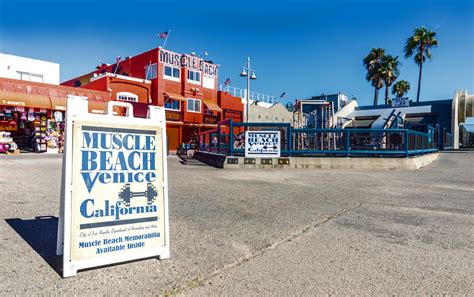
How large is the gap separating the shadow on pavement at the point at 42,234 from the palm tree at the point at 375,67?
4620cm

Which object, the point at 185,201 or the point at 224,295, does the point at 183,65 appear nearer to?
the point at 185,201

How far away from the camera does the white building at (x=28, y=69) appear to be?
1163 inches

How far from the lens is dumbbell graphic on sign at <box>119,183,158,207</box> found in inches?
121

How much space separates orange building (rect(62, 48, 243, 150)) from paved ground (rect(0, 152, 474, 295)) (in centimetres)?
2355

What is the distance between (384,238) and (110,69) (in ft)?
123

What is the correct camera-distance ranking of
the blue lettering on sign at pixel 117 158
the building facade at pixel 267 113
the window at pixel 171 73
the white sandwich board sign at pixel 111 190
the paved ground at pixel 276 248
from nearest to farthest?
1. the paved ground at pixel 276 248
2. the white sandwich board sign at pixel 111 190
3. the blue lettering on sign at pixel 117 158
4. the window at pixel 171 73
5. the building facade at pixel 267 113

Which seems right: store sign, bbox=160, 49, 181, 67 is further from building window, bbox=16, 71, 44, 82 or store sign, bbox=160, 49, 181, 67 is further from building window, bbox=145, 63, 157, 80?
building window, bbox=16, 71, 44, 82

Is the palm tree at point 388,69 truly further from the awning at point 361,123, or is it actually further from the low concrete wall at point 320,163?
the low concrete wall at point 320,163

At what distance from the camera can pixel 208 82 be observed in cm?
3531

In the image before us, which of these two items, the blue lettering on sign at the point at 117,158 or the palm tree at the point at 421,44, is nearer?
the blue lettering on sign at the point at 117,158

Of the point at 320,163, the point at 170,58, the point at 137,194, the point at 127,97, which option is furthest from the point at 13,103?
the point at 137,194

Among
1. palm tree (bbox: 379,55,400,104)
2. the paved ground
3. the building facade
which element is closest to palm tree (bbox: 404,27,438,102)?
palm tree (bbox: 379,55,400,104)

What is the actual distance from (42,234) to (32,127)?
80.2ft

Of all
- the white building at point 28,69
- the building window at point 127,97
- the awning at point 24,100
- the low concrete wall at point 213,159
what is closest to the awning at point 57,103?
the awning at point 24,100
